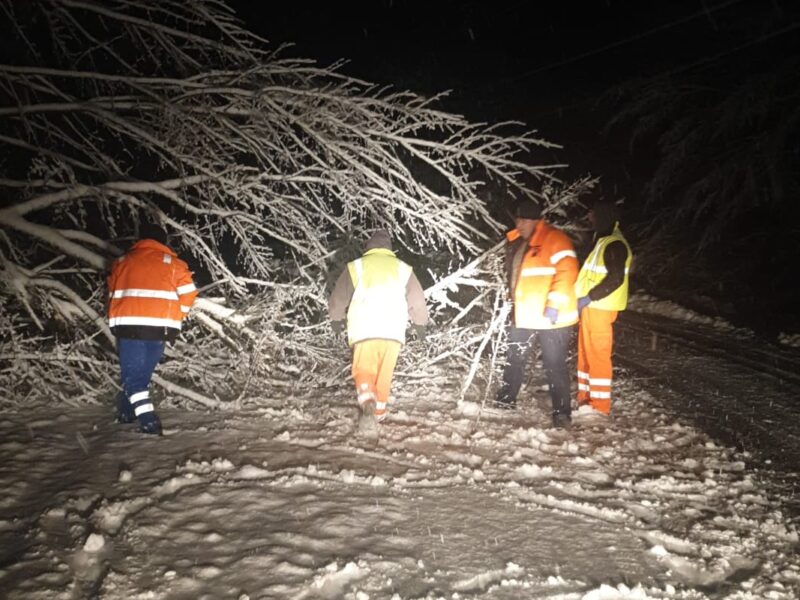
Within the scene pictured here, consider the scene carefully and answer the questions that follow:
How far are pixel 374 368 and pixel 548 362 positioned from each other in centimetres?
168

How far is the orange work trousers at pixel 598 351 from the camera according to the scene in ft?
19.4

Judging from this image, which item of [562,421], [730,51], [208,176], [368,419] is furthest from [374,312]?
[730,51]

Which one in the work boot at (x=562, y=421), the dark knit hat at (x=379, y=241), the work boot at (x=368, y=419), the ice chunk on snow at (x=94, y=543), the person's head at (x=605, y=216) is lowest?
the work boot at (x=562, y=421)

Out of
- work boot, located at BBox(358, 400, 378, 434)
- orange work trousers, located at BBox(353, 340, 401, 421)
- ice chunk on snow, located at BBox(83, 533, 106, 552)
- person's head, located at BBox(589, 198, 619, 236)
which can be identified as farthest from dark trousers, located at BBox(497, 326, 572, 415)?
ice chunk on snow, located at BBox(83, 533, 106, 552)

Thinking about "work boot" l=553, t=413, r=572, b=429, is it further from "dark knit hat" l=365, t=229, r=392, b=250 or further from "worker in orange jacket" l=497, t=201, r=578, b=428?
"dark knit hat" l=365, t=229, r=392, b=250

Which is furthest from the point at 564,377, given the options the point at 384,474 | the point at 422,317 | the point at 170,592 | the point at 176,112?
the point at 176,112

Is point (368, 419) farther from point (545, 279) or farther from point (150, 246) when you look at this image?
point (150, 246)

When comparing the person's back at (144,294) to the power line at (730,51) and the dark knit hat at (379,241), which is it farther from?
the power line at (730,51)

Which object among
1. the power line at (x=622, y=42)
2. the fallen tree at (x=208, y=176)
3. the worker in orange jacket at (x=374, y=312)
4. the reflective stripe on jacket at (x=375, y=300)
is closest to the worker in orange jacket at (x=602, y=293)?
the fallen tree at (x=208, y=176)

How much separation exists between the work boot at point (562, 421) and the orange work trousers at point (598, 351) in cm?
59

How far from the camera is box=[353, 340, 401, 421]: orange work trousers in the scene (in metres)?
5.11

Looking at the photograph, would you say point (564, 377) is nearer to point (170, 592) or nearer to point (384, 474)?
point (384, 474)

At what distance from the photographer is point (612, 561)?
329 centimetres

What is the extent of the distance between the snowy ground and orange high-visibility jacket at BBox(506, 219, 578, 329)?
3.33ft
